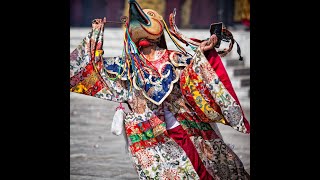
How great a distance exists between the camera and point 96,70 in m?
6.83

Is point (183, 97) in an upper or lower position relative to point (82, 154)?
upper

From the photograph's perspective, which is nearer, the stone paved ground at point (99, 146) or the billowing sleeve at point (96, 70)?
the billowing sleeve at point (96, 70)

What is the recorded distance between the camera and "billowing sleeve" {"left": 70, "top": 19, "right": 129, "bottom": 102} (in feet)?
22.3

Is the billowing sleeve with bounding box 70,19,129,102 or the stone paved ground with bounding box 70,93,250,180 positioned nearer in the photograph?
the billowing sleeve with bounding box 70,19,129,102

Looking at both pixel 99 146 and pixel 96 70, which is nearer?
pixel 96 70

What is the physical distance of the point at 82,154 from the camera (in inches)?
377

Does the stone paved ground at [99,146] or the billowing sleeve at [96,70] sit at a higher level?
the billowing sleeve at [96,70]

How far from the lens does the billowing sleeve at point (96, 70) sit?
6809 mm

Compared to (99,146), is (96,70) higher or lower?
higher

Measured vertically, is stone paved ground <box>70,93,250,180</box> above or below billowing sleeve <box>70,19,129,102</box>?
below

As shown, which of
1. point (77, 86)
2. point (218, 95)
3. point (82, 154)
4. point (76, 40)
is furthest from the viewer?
point (76, 40)
